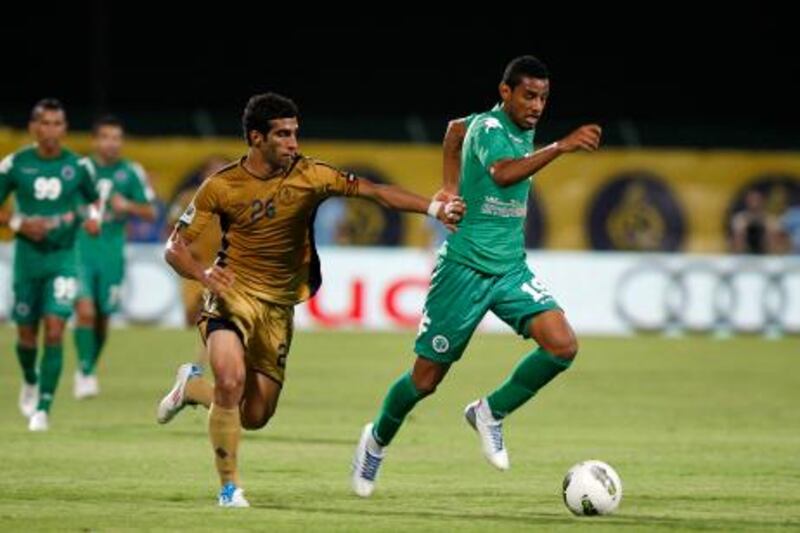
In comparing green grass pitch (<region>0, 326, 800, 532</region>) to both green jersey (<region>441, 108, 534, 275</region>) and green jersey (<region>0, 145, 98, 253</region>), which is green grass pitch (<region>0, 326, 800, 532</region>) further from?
green jersey (<region>0, 145, 98, 253</region>)

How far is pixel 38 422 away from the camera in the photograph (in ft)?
49.4

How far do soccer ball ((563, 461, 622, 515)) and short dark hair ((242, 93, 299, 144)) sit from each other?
2507mm

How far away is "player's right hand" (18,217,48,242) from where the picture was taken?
15477 millimetres

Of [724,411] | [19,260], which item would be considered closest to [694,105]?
[724,411]

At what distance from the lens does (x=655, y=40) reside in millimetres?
43781

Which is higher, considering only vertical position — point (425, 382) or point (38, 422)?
point (425, 382)

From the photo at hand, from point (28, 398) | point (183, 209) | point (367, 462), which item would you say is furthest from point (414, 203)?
point (183, 209)

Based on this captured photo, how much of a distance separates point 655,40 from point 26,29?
14.5 m

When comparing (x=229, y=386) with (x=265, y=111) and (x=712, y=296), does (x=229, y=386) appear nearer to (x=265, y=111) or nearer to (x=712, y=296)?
(x=265, y=111)

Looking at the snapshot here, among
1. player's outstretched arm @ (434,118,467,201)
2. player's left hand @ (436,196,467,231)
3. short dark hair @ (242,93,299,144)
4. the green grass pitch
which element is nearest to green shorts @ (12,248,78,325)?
the green grass pitch

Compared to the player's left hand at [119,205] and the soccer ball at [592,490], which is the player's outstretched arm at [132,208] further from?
the soccer ball at [592,490]

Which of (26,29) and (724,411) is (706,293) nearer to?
(724,411)

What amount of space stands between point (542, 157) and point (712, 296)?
19.5m

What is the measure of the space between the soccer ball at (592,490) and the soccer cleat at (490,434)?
3.49 feet
